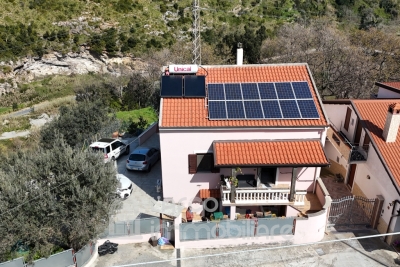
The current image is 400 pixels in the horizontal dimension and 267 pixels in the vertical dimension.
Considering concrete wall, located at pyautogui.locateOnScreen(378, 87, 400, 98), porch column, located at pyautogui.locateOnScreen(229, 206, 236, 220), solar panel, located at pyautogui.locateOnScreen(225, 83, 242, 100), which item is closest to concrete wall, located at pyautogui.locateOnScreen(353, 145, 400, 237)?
concrete wall, located at pyautogui.locateOnScreen(378, 87, 400, 98)

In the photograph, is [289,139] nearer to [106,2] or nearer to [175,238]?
[175,238]

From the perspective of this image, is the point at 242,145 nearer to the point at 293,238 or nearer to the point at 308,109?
the point at 308,109

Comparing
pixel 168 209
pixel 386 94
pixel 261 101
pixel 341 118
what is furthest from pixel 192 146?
pixel 386 94

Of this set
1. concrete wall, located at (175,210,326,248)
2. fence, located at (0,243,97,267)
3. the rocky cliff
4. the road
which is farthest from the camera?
the rocky cliff

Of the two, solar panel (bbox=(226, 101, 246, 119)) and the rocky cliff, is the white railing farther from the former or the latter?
the rocky cliff

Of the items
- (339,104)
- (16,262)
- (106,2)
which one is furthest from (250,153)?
(106,2)

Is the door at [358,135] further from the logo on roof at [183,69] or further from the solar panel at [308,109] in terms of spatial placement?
the logo on roof at [183,69]

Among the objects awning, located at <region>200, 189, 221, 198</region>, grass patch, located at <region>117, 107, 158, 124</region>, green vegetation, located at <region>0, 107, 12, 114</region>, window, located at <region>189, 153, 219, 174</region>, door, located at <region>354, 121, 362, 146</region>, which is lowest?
green vegetation, located at <region>0, 107, 12, 114</region>
